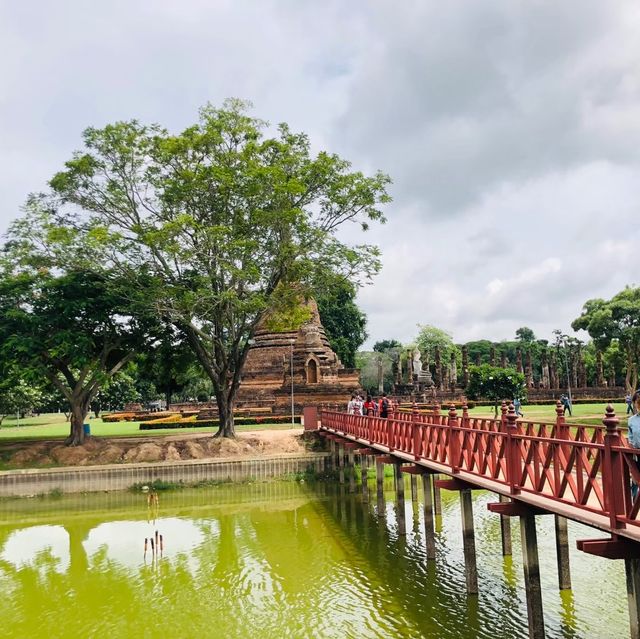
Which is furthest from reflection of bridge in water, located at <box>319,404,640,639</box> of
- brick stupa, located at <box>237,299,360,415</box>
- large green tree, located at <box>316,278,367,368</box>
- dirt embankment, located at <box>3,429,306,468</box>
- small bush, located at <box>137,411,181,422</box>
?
large green tree, located at <box>316,278,367,368</box>

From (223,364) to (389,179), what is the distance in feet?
37.3

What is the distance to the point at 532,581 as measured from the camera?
952cm

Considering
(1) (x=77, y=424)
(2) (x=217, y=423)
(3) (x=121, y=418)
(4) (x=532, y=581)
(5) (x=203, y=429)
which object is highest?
(1) (x=77, y=424)

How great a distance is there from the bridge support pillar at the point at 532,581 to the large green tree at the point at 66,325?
20.1 meters

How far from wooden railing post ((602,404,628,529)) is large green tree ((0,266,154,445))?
72.1 ft

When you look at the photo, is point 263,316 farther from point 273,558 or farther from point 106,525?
point 273,558

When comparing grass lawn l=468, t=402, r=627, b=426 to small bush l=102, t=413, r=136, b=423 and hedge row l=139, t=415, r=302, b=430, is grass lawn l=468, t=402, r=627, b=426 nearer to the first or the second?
hedge row l=139, t=415, r=302, b=430

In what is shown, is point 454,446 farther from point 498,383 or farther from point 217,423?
point 217,423

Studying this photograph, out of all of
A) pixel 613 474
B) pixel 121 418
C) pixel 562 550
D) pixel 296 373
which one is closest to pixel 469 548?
pixel 562 550

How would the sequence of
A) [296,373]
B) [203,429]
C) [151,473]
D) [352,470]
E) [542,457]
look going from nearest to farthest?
1. [542,457]
2. [151,473]
3. [352,470]
4. [203,429]
5. [296,373]

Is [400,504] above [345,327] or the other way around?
the other way around

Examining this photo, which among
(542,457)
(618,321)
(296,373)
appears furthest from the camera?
(296,373)

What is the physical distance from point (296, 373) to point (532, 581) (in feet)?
121

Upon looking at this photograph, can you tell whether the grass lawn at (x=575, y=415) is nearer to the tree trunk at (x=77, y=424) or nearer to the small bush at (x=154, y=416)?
the tree trunk at (x=77, y=424)
